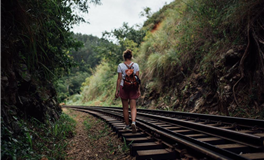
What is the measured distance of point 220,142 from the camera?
10.1 feet

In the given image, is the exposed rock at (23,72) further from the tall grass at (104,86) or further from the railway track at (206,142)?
the tall grass at (104,86)

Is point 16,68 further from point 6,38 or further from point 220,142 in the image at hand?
point 220,142

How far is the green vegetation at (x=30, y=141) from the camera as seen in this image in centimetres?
267

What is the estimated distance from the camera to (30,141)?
3164 millimetres

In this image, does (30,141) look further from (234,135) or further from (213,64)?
(213,64)

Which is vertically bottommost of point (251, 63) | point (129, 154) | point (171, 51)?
point (129, 154)

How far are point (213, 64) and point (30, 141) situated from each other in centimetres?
664

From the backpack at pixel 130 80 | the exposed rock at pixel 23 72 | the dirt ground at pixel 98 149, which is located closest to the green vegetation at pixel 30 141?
the dirt ground at pixel 98 149

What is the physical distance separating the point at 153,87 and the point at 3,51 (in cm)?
877

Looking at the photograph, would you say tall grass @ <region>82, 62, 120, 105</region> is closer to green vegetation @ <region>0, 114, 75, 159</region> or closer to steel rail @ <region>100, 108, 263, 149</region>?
green vegetation @ <region>0, 114, 75, 159</region>

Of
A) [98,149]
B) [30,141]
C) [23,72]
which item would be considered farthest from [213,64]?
[30,141]

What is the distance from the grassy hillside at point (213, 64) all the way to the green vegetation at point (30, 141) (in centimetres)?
506

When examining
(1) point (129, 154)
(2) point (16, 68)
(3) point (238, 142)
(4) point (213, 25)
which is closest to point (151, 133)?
(1) point (129, 154)

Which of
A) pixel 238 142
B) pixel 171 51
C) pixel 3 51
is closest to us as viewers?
pixel 238 142
